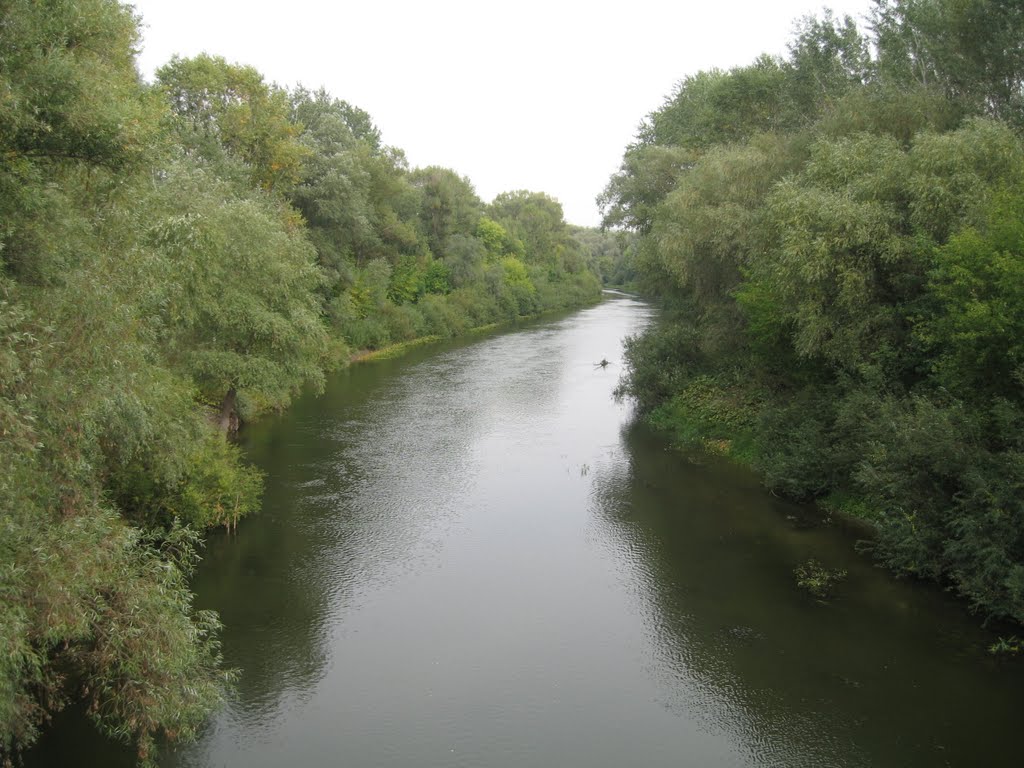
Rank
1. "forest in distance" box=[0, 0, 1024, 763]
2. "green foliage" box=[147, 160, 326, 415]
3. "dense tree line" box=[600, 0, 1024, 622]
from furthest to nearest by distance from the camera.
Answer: "green foliage" box=[147, 160, 326, 415] → "dense tree line" box=[600, 0, 1024, 622] → "forest in distance" box=[0, 0, 1024, 763]

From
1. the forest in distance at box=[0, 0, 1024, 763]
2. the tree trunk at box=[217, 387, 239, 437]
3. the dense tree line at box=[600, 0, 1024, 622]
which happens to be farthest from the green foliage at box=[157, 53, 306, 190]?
the dense tree line at box=[600, 0, 1024, 622]

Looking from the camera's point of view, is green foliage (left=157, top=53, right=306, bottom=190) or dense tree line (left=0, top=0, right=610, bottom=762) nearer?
dense tree line (left=0, top=0, right=610, bottom=762)

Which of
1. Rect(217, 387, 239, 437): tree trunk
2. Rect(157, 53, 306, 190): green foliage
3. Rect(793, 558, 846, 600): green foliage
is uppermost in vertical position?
Rect(157, 53, 306, 190): green foliage

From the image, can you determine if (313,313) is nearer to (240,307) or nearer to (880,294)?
(240,307)

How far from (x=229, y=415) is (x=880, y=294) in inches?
770

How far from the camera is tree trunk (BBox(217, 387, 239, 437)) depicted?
23.1m

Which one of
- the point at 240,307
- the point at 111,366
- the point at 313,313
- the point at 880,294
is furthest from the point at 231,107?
the point at 880,294

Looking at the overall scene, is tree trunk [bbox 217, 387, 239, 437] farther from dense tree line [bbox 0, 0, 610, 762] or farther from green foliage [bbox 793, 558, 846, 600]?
green foliage [bbox 793, 558, 846, 600]

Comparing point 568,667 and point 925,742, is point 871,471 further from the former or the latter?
point 568,667

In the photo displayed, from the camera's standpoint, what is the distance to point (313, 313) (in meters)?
23.4

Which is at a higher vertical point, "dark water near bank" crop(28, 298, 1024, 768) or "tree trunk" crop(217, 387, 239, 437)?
"tree trunk" crop(217, 387, 239, 437)

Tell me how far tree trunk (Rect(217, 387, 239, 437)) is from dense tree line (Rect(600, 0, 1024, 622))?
1510cm

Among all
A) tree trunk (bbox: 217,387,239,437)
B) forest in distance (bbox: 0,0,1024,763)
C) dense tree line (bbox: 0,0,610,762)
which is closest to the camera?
dense tree line (bbox: 0,0,610,762)

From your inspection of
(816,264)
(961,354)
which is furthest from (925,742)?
(816,264)
